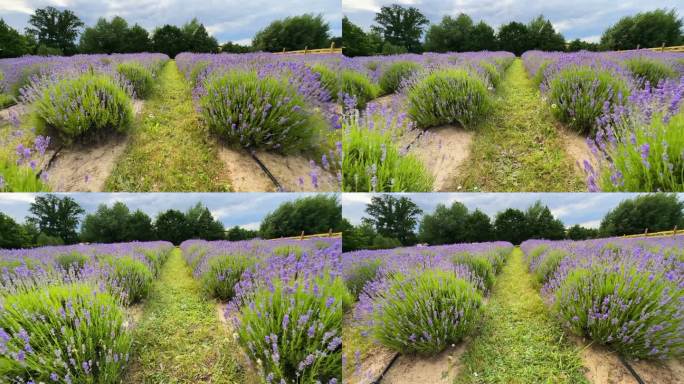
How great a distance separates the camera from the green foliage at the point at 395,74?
384 centimetres

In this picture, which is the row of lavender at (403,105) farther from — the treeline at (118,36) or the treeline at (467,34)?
the treeline at (118,36)

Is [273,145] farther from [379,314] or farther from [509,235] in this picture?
[509,235]

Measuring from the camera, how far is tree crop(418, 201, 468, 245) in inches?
110

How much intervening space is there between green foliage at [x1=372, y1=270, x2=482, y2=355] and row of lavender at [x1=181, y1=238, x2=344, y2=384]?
38cm

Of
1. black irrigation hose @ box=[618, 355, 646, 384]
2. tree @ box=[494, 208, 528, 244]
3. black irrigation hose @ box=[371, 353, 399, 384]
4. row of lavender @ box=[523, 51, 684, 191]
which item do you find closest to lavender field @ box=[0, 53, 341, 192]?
black irrigation hose @ box=[371, 353, 399, 384]

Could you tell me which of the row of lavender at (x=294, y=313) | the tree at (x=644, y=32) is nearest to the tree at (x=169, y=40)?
the row of lavender at (x=294, y=313)

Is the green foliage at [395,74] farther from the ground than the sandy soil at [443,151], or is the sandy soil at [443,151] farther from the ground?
the green foliage at [395,74]

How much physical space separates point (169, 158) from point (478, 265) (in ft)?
10.1

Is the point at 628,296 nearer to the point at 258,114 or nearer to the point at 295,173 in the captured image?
the point at 295,173

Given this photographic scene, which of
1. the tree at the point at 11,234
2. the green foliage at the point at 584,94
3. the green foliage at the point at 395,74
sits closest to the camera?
the green foliage at the point at 584,94

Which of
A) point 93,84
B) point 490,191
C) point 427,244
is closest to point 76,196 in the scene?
point 93,84

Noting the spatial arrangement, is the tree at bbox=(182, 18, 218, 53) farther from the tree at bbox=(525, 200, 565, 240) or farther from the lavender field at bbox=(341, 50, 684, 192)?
the tree at bbox=(525, 200, 565, 240)

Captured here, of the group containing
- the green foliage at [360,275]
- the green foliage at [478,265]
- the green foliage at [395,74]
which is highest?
the green foliage at [395,74]

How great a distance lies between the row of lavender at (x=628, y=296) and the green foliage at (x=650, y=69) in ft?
6.80
